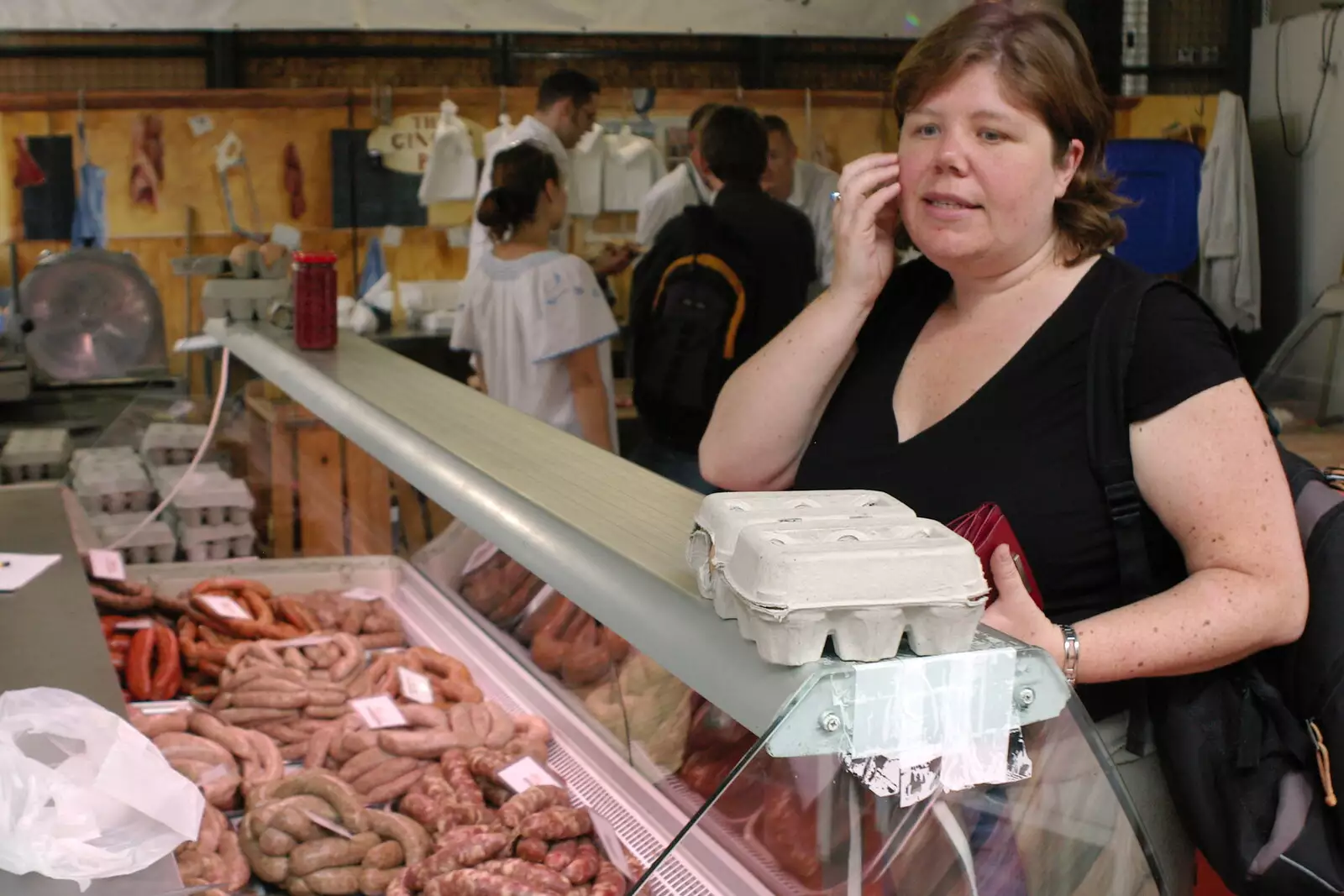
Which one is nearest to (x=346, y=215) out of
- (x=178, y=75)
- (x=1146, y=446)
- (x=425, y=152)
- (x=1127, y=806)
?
(x=425, y=152)

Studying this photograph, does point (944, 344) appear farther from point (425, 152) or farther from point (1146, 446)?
point (425, 152)

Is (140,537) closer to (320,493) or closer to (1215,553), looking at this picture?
(320,493)

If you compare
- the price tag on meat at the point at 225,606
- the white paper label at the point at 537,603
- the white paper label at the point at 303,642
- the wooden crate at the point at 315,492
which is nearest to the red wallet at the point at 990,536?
the white paper label at the point at 537,603

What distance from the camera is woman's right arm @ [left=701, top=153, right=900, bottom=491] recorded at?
1.88 m

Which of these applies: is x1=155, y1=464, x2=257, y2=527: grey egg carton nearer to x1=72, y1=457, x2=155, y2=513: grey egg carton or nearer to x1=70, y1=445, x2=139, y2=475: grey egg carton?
x1=72, y1=457, x2=155, y2=513: grey egg carton

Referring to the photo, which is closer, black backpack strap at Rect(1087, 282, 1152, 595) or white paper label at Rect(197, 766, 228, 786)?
black backpack strap at Rect(1087, 282, 1152, 595)

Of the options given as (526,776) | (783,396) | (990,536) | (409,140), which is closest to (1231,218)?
(409,140)

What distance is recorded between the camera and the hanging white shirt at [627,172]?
6828 mm

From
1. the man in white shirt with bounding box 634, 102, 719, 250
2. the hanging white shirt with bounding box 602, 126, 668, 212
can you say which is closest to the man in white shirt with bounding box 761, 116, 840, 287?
the man in white shirt with bounding box 634, 102, 719, 250

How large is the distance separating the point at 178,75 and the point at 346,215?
1.15 meters

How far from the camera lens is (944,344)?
1.89 meters

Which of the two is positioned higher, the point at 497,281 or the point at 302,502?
the point at 497,281

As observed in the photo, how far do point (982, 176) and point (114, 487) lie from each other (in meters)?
2.69

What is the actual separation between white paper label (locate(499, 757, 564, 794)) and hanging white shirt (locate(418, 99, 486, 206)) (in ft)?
16.6
